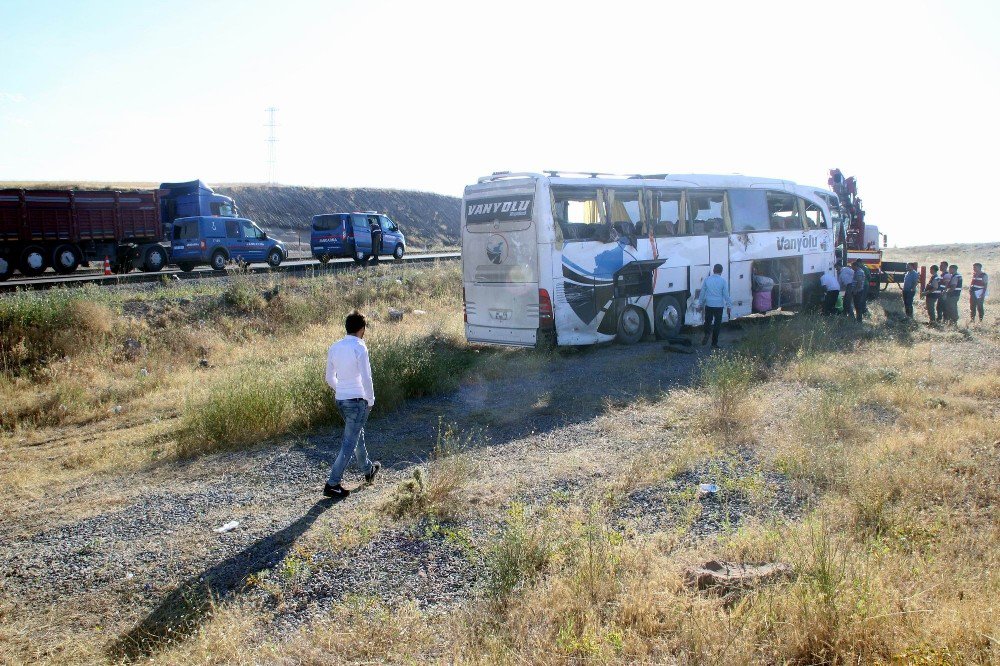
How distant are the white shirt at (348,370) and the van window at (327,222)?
21589mm

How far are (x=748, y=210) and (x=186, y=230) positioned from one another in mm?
17836

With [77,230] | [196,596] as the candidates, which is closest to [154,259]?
[77,230]

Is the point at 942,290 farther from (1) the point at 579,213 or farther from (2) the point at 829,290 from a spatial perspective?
(1) the point at 579,213

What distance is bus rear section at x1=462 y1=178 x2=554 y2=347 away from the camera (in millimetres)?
12312

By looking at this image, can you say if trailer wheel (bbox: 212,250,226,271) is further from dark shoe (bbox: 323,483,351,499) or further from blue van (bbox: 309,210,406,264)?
dark shoe (bbox: 323,483,351,499)

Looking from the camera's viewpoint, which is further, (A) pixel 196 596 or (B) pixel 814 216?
(B) pixel 814 216

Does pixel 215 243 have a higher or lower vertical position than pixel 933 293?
higher

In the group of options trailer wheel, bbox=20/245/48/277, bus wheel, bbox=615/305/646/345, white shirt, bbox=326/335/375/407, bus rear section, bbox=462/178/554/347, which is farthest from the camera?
trailer wheel, bbox=20/245/48/277

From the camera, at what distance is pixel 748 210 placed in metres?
15.7

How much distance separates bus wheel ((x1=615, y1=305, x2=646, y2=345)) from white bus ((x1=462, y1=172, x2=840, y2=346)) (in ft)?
0.07

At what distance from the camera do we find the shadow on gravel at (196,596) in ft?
14.4

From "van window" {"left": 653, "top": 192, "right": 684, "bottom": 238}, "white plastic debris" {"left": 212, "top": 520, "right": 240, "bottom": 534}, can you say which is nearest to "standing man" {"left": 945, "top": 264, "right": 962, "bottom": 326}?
"van window" {"left": 653, "top": 192, "right": 684, "bottom": 238}

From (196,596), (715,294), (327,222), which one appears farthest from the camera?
(327,222)

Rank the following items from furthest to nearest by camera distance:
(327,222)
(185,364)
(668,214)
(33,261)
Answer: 1. (327,222)
2. (33,261)
3. (668,214)
4. (185,364)
